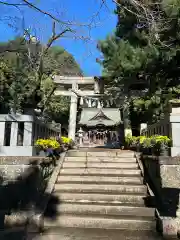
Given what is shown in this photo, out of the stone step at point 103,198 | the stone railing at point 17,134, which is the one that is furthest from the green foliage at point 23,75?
the stone step at point 103,198

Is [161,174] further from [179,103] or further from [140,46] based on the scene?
[140,46]

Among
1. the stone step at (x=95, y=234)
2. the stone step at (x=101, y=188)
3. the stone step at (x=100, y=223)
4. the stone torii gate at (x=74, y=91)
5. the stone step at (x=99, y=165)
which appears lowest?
the stone step at (x=95, y=234)

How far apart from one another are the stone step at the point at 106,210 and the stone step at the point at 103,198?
228 millimetres

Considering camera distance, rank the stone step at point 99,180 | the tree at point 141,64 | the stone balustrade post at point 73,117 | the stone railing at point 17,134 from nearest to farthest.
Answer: the stone railing at point 17,134
the stone step at point 99,180
the tree at point 141,64
the stone balustrade post at point 73,117

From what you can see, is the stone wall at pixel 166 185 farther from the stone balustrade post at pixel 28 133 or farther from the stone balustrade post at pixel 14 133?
the stone balustrade post at pixel 14 133

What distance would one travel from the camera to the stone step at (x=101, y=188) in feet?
18.5

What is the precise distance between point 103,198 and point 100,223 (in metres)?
0.82

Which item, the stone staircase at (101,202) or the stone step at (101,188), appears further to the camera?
the stone step at (101,188)

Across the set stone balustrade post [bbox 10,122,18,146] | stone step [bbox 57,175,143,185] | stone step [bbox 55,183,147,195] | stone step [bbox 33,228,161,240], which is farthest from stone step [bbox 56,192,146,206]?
→ stone balustrade post [bbox 10,122,18,146]

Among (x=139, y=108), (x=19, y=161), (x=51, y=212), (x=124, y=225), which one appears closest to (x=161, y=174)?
(x=124, y=225)

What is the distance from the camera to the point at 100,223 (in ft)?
15.2

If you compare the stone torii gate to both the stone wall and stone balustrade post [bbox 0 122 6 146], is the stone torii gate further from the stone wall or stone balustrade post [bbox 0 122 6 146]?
the stone wall

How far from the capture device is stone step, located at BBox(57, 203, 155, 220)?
4871mm

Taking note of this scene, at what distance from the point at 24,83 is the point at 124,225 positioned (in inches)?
277
